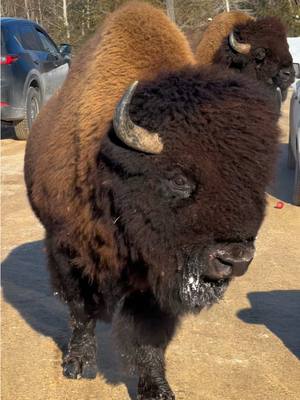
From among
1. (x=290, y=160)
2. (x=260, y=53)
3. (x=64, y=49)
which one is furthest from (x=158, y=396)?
(x=64, y=49)

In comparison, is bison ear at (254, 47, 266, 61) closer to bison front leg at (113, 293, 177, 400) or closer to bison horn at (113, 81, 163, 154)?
bison front leg at (113, 293, 177, 400)

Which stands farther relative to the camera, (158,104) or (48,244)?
(48,244)

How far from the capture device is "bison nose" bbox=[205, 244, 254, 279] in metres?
3.25

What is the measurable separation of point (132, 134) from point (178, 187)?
12.5 inches

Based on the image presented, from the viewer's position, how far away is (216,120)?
340cm

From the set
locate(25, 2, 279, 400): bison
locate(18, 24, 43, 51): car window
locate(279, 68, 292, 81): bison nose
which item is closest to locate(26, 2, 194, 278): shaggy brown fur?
locate(25, 2, 279, 400): bison

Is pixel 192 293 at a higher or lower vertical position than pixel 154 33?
lower

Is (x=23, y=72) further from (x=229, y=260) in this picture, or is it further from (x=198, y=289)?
(x=229, y=260)

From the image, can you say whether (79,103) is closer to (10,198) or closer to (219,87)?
(219,87)

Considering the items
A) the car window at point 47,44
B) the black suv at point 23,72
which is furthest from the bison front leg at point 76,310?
the car window at point 47,44

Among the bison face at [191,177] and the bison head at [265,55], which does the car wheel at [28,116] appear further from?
the bison face at [191,177]

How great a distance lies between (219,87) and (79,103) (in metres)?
0.92

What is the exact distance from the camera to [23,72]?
13.5 metres

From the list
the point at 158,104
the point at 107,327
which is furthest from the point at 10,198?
the point at 158,104
